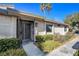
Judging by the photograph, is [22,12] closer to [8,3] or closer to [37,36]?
[8,3]

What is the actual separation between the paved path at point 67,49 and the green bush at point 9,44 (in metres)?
1.01

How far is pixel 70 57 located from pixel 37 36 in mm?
1152

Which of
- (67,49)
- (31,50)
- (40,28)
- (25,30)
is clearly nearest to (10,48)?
(31,50)

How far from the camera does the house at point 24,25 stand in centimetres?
497

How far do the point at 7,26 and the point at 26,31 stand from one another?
645mm

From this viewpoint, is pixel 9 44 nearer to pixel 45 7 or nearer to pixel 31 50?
pixel 31 50

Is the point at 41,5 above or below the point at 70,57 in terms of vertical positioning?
above

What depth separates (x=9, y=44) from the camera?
5000 mm

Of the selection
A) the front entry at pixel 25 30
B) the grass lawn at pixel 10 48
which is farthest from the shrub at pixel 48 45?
the grass lawn at pixel 10 48

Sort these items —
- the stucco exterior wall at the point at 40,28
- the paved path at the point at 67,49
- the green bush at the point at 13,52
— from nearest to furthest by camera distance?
the green bush at the point at 13,52, the paved path at the point at 67,49, the stucco exterior wall at the point at 40,28

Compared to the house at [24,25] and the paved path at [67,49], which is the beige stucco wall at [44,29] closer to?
the house at [24,25]

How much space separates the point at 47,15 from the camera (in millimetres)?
5203

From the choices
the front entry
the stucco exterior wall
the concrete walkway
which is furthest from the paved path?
the front entry

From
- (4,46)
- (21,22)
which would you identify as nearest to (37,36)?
(21,22)
